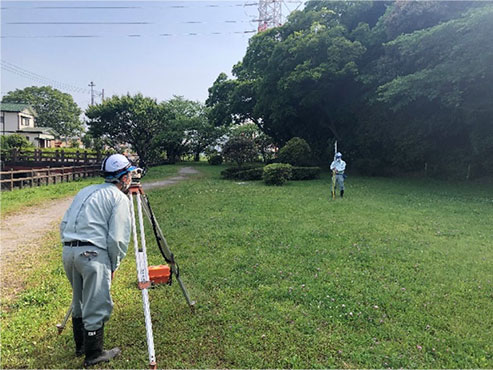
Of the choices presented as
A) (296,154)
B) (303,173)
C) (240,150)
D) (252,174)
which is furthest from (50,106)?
(303,173)

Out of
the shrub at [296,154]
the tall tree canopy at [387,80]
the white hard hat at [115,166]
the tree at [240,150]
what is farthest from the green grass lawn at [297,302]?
the tree at [240,150]

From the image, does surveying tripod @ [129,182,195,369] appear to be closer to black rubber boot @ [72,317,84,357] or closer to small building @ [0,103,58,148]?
black rubber boot @ [72,317,84,357]

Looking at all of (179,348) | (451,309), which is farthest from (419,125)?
(179,348)

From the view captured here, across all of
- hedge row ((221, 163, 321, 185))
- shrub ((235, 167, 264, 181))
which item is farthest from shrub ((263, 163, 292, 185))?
shrub ((235, 167, 264, 181))

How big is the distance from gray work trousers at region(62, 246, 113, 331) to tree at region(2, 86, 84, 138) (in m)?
69.6

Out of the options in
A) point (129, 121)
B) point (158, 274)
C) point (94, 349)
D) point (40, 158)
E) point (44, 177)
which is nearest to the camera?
point (94, 349)

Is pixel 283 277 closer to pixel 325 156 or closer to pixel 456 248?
pixel 456 248

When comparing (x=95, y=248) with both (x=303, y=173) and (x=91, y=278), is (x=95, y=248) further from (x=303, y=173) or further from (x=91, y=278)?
(x=303, y=173)

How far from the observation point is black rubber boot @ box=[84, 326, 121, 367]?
283cm

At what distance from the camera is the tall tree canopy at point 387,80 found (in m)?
13.2

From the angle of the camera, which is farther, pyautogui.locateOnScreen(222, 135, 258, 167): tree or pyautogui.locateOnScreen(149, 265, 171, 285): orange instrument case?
pyautogui.locateOnScreen(222, 135, 258, 167): tree

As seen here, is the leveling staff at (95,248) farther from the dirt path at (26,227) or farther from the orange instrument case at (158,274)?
the dirt path at (26,227)

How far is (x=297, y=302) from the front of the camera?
13.2ft

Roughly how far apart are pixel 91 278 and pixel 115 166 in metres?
1.00
